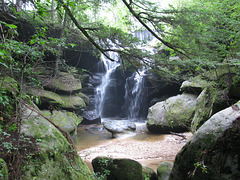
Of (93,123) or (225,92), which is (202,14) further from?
(93,123)

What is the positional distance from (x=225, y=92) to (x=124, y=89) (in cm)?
1337

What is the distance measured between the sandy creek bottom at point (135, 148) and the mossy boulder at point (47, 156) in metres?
2.61

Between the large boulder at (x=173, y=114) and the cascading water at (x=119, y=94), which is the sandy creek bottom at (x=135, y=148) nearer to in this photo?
the large boulder at (x=173, y=114)

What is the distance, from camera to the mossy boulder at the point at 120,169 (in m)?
3.41

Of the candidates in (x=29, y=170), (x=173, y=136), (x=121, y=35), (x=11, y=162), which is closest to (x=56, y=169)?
(x=29, y=170)

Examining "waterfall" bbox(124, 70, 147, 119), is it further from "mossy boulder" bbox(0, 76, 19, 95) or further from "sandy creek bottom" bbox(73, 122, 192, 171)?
"mossy boulder" bbox(0, 76, 19, 95)

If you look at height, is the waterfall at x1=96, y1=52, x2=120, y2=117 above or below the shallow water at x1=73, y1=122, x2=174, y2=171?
above

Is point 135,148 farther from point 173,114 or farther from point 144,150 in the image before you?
point 173,114

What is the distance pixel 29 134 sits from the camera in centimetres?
242

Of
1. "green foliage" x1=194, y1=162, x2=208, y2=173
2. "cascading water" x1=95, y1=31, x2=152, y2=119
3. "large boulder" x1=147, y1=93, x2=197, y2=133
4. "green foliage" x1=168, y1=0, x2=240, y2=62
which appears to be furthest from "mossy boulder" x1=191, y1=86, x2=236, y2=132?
"cascading water" x1=95, y1=31, x2=152, y2=119

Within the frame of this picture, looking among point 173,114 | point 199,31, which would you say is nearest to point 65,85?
point 173,114

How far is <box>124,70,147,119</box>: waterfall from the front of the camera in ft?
53.1

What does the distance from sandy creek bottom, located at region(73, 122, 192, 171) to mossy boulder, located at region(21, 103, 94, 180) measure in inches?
103

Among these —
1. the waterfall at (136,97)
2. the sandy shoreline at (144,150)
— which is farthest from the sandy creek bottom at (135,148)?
the waterfall at (136,97)
